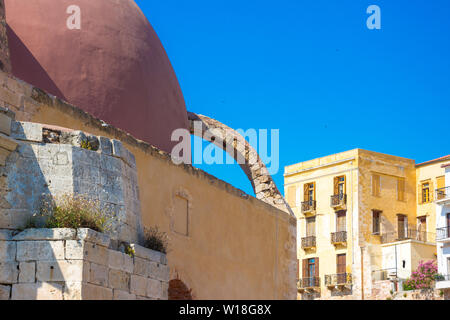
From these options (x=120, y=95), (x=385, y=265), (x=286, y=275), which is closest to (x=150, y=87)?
(x=120, y=95)

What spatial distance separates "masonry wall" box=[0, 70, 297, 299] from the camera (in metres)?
8.32

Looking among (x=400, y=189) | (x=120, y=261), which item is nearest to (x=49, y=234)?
(x=120, y=261)

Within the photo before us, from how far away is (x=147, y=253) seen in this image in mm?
6301

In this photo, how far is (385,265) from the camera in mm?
30719

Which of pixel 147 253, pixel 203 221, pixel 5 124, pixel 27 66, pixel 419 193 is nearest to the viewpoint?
pixel 5 124

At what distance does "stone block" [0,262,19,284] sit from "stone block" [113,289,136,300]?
74 centimetres

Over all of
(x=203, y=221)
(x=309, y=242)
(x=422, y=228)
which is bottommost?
(x=203, y=221)

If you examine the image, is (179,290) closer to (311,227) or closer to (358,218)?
(358,218)

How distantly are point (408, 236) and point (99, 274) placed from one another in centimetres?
2794

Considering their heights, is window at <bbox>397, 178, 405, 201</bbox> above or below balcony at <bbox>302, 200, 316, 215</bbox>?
above

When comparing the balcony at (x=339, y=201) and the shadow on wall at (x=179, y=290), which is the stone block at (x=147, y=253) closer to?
the shadow on wall at (x=179, y=290)

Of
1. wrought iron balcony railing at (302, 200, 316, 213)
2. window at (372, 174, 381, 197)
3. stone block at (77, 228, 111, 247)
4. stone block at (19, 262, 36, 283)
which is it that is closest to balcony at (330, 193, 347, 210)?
wrought iron balcony railing at (302, 200, 316, 213)

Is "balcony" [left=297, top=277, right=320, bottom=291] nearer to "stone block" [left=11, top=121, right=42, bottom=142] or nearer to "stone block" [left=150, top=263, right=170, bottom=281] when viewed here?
"stone block" [left=150, top=263, right=170, bottom=281]
